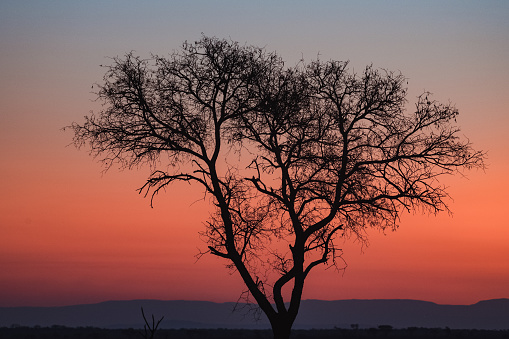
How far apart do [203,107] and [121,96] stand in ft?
8.84

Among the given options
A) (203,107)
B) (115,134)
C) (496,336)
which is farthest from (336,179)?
(496,336)

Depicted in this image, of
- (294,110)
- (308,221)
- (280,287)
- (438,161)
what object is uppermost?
(294,110)

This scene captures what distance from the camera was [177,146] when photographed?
84.3ft

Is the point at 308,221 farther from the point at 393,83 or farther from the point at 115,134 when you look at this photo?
the point at 115,134

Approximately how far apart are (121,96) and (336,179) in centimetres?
752

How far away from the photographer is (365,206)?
25.5m

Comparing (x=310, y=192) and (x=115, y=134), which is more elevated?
(x=115, y=134)

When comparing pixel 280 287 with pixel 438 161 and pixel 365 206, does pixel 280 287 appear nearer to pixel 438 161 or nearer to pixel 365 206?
pixel 365 206

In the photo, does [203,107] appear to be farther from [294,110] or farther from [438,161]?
[438,161]

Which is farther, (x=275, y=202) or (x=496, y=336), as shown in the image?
(x=496, y=336)

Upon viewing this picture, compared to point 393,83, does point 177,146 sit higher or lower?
lower

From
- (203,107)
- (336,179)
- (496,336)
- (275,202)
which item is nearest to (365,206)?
(336,179)

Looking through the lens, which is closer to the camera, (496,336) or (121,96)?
(121,96)

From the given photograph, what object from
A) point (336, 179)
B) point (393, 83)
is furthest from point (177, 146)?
point (393, 83)
